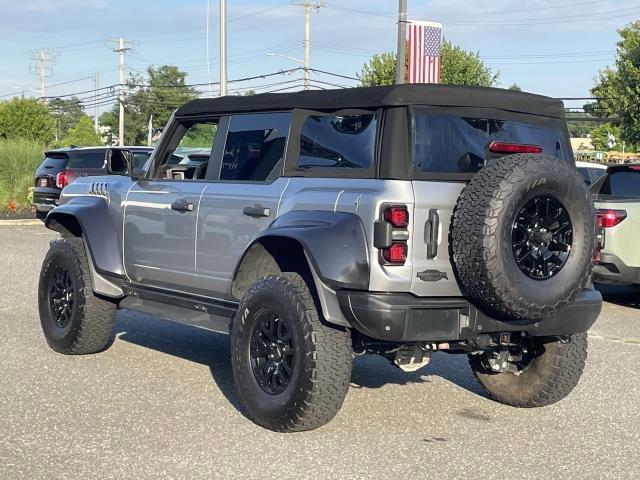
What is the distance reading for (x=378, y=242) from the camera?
Result: 518 cm

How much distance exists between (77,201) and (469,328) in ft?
12.5

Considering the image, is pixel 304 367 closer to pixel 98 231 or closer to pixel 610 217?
pixel 98 231

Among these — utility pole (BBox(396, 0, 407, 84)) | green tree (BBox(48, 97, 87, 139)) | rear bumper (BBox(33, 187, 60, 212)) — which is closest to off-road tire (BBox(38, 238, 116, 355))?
utility pole (BBox(396, 0, 407, 84))

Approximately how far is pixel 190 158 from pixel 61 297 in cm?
178

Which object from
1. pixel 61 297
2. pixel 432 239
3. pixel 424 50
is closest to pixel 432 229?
pixel 432 239

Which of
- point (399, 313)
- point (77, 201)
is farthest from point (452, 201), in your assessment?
point (77, 201)

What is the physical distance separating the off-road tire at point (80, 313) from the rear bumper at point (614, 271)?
220 inches

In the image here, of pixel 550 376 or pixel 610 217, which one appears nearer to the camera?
pixel 550 376

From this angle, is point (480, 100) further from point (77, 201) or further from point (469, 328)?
point (77, 201)

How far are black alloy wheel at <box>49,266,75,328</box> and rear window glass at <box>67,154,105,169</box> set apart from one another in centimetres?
1307

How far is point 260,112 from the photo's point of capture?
6.48 meters

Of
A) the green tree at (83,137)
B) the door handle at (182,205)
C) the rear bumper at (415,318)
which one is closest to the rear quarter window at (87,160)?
the door handle at (182,205)

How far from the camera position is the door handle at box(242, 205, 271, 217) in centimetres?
600

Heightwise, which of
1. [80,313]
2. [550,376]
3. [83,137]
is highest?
[83,137]
